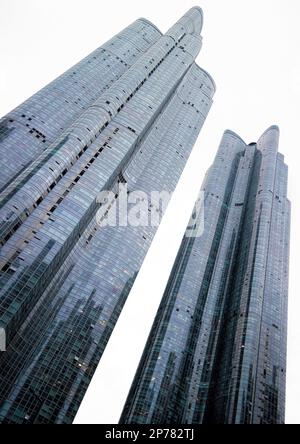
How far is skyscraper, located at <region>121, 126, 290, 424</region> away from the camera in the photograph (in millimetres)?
129500

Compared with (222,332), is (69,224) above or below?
below

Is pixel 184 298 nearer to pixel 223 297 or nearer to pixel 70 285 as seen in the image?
pixel 223 297

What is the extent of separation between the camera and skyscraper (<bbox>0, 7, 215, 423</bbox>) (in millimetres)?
100812

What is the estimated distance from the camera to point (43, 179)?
109 m

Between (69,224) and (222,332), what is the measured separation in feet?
268

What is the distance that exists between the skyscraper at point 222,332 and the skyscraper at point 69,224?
22.7 meters

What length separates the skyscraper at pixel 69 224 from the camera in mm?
100812

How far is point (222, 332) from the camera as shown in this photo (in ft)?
508

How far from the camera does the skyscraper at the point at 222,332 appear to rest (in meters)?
130

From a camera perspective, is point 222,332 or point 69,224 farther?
point 222,332

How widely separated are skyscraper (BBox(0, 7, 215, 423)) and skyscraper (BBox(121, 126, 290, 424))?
895 inches

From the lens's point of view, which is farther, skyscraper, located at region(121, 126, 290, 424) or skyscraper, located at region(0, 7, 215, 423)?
skyscraper, located at region(121, 126, 290, 424)

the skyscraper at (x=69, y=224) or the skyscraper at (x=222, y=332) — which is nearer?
the skyscraper at (x=69, y=224)

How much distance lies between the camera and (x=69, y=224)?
10744 centimetres
